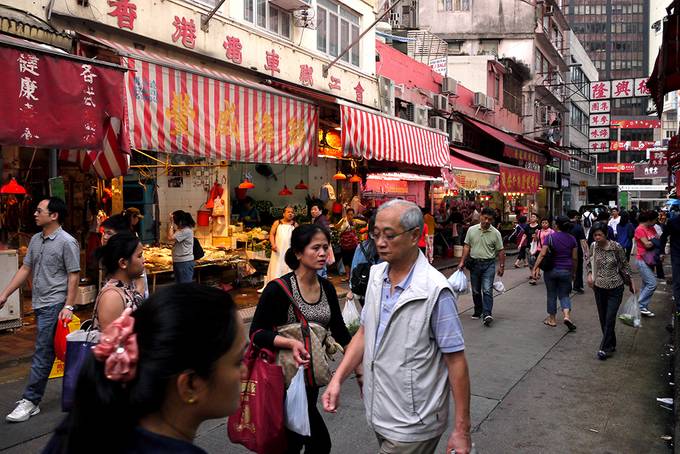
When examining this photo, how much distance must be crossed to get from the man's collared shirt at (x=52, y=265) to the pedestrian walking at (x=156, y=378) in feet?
13.0

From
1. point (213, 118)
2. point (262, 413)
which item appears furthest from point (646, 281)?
point (262, 413)

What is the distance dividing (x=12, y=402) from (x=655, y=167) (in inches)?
1347

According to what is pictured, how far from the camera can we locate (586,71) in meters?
53.0

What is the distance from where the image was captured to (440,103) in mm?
20078

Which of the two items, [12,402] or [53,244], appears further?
[12,402]

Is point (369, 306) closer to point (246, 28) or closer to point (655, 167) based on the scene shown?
point (246, 28)

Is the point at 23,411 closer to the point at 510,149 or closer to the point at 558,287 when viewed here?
Result: the point at 558,287

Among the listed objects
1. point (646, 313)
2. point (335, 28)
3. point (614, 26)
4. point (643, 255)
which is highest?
point (614, 26)

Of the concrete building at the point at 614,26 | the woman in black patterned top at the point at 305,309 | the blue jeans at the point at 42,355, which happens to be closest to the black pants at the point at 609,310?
the woman in black patterned top at the point at 305,309

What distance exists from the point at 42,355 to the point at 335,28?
37.8ft

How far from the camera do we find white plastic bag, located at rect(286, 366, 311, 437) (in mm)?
2912

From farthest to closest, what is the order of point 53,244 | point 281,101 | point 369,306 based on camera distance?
point 281,101, point 53,244, point 369,306

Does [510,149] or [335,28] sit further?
[510,149]

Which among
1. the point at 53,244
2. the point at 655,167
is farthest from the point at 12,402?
the point at 655,167
